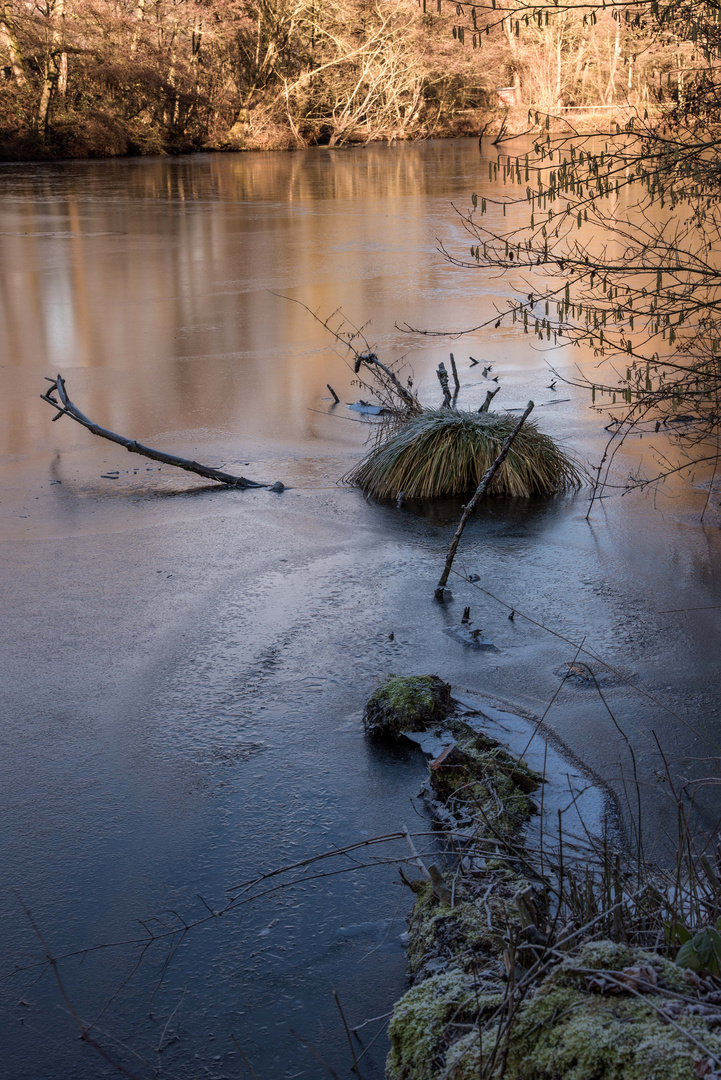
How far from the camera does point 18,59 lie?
38.5 meters

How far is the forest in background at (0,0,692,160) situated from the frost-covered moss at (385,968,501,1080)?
38.4 meters

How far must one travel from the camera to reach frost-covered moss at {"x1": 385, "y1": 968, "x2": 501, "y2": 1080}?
2.17 meters

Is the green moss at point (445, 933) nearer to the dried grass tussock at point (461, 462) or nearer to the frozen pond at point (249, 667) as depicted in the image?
the frozen pond at point (249, 667)

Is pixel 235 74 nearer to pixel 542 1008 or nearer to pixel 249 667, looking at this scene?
pixel 249 667

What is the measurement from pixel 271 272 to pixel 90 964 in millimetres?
15513

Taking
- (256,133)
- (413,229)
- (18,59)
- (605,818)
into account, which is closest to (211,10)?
(256,133)

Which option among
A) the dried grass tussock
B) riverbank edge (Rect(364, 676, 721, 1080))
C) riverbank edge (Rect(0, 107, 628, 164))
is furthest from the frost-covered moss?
riverbank edge (Rect(0, 107, 628, 164))

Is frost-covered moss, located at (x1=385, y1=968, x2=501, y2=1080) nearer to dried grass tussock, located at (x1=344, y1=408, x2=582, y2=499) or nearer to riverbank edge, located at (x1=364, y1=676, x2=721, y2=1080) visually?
riverbank edge, located at (x1=364, y1=676, x2=721, y2=1080)

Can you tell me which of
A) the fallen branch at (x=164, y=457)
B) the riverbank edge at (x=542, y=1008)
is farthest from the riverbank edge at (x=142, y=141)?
the riverbank edge at (x=542, y=1008)

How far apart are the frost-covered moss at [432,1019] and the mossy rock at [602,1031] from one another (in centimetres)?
24

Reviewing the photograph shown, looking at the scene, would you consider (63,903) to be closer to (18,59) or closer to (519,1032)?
(519,1032)

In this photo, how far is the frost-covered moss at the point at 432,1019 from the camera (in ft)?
7.13

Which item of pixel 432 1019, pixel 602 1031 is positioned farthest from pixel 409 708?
pixel 602 1031

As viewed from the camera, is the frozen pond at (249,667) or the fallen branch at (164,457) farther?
the fallen branch at (164,457)
